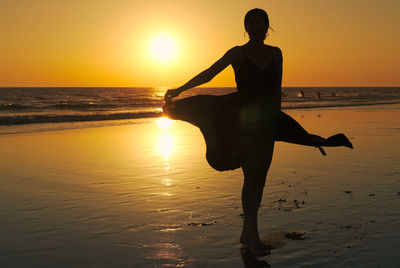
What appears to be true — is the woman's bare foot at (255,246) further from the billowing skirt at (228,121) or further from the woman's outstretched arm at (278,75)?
the woman's outstretched arm at (278,75)

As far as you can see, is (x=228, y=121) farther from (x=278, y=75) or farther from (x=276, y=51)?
(x=276, y=51)

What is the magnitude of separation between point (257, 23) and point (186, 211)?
9.47 feet

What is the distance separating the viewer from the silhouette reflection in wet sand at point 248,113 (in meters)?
4.21

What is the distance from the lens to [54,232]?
5.14 m

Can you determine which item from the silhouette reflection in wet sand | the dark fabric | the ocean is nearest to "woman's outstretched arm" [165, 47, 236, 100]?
the silhouette reflection in wet sand

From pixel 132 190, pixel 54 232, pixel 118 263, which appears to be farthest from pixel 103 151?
pixel 118 263

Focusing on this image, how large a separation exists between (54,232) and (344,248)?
10.8ft

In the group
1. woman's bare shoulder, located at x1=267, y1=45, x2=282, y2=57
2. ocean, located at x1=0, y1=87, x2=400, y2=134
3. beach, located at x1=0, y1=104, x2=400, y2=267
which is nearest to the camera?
woman's bare shoulder, located at x1=267, y1=45, x2=282, y2=57

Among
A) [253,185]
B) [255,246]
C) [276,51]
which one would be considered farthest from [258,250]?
[276,51]

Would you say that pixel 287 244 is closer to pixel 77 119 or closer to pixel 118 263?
pixel 118 263

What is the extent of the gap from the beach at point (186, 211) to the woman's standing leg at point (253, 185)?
167mm

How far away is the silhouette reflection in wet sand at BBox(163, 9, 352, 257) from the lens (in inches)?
166

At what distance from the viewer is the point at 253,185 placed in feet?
14.6

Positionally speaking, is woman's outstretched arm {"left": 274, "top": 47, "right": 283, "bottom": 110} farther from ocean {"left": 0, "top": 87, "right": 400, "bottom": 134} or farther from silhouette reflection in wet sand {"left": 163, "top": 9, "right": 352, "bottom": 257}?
ocean {"left": 0, "top": 87, "right": 400, "bottom": 134}
